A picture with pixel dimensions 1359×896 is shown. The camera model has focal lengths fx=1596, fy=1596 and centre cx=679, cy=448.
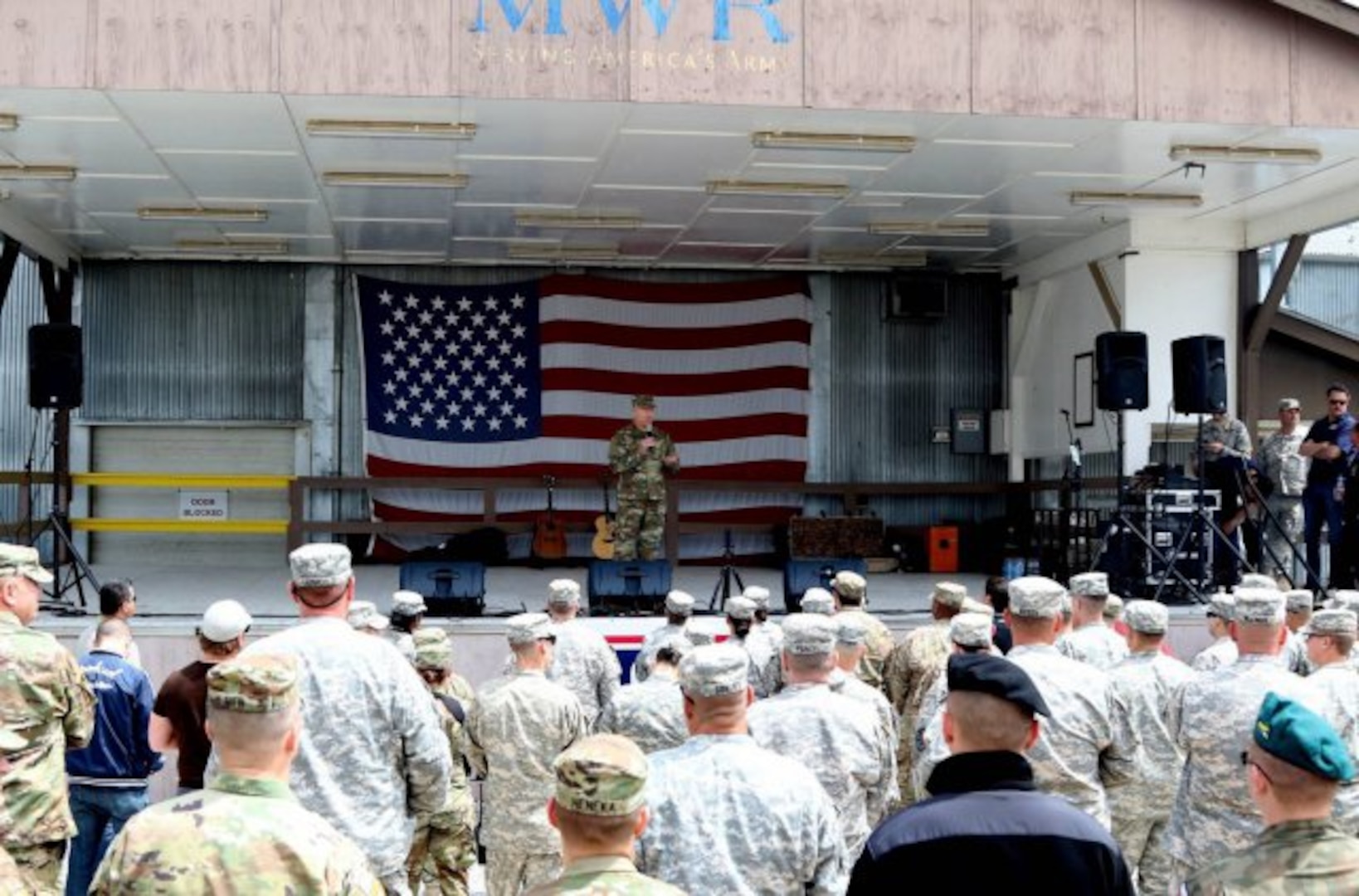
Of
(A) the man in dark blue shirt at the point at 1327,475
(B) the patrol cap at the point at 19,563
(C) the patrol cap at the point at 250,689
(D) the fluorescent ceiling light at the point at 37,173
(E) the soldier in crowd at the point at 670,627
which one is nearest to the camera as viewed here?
(C) the patrol cap at the point at 250,689

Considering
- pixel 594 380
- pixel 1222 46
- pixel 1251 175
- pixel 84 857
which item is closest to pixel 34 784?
pixel 84 857

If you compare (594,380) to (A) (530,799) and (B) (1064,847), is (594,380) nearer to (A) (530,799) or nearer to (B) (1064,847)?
(A) (530,799)

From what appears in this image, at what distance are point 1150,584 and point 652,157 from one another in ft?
16.7

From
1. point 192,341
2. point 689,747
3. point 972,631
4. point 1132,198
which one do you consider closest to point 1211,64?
point 1132,198

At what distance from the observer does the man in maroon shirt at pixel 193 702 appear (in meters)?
5.66

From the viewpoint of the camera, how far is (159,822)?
105 inches

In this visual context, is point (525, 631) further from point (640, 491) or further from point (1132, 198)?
point (1132, 198)

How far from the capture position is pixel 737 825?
358 cm

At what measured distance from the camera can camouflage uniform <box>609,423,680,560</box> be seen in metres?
14.1

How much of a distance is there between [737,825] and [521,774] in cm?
322

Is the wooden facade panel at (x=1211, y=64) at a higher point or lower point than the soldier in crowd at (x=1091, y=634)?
higher

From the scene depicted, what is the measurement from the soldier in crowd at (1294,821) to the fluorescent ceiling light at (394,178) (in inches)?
421

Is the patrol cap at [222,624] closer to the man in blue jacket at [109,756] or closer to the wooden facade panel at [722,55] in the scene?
the man in blue jacket at [109,756]

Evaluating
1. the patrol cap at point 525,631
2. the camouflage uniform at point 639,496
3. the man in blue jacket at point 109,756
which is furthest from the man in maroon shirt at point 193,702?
the camouflage uniform at point 639,496
